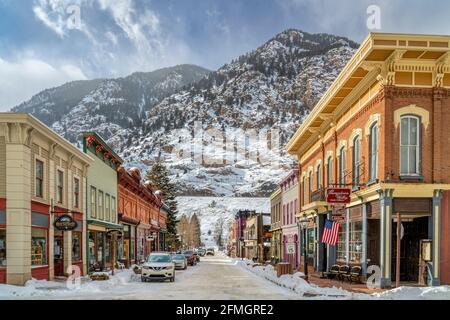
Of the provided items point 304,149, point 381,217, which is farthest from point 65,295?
point 304,149

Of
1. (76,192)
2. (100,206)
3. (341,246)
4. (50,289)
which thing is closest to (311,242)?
(341,246)

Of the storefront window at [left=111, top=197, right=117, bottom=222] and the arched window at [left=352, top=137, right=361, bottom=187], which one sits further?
the storefront window at [left=111, top=197, right=117, bottom=222]

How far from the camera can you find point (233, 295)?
22.2 metres

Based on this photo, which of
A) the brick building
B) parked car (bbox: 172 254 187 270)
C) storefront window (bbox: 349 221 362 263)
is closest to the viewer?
the brick building

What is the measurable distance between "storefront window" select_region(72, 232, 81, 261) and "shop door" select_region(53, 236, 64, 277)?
167 centimetres

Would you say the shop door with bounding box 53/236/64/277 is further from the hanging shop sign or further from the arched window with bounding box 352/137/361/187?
the arched window with bounding box 352/137/361/187

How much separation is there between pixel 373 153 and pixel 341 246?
759 cm

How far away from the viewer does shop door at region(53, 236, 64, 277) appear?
30.3 meters

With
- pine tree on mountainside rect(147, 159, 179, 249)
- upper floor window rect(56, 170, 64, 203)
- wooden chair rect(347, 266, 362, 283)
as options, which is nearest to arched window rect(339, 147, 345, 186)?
wooden chair rect(347, 266, 362, 283)

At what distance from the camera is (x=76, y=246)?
1321 inches

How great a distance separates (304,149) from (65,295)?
1024 inches

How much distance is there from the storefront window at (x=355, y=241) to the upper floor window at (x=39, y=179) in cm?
1467

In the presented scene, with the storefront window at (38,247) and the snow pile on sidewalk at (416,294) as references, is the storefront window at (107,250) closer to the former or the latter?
the storefront window at (38,247)

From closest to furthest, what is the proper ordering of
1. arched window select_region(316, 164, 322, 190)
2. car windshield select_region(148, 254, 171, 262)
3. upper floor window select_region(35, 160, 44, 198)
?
1. upper floor window select_region(35, 160, 44, 198)
2. car windshield select_region(148, 254, 171, 262)
3. arched window select_region(316, 164, 322, 190)
